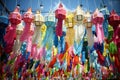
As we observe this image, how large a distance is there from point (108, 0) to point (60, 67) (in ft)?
6.70

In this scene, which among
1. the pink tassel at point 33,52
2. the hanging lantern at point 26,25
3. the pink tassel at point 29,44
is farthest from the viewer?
the pink tassel at point 33,52

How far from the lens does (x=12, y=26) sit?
290 centimetres

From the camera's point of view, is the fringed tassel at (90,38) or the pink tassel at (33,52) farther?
the pink tassel at (33,52)

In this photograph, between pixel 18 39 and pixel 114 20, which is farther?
pixel 18 39

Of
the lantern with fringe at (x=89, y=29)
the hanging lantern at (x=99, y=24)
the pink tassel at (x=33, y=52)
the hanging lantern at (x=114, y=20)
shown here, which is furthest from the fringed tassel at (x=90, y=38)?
the pink tassel at (x=33, y=52)

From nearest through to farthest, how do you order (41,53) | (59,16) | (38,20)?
(59,16) → (38,20) → (41,53)

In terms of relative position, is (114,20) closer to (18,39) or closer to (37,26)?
(37,26)

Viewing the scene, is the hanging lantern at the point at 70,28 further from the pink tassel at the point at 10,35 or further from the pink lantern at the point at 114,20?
the pink tassel at the point at 10,35

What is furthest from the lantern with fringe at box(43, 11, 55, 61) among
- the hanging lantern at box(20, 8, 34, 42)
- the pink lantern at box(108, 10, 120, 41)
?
the pink lantern at box(108, 10, 120, 41)

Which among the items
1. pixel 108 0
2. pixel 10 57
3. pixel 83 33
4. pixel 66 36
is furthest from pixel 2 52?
pixel 108 0

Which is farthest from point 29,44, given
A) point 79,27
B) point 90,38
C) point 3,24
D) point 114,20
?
point 114,20

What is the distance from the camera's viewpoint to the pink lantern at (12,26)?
288 cm

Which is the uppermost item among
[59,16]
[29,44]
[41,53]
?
[59,16]

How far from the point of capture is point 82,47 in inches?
131
